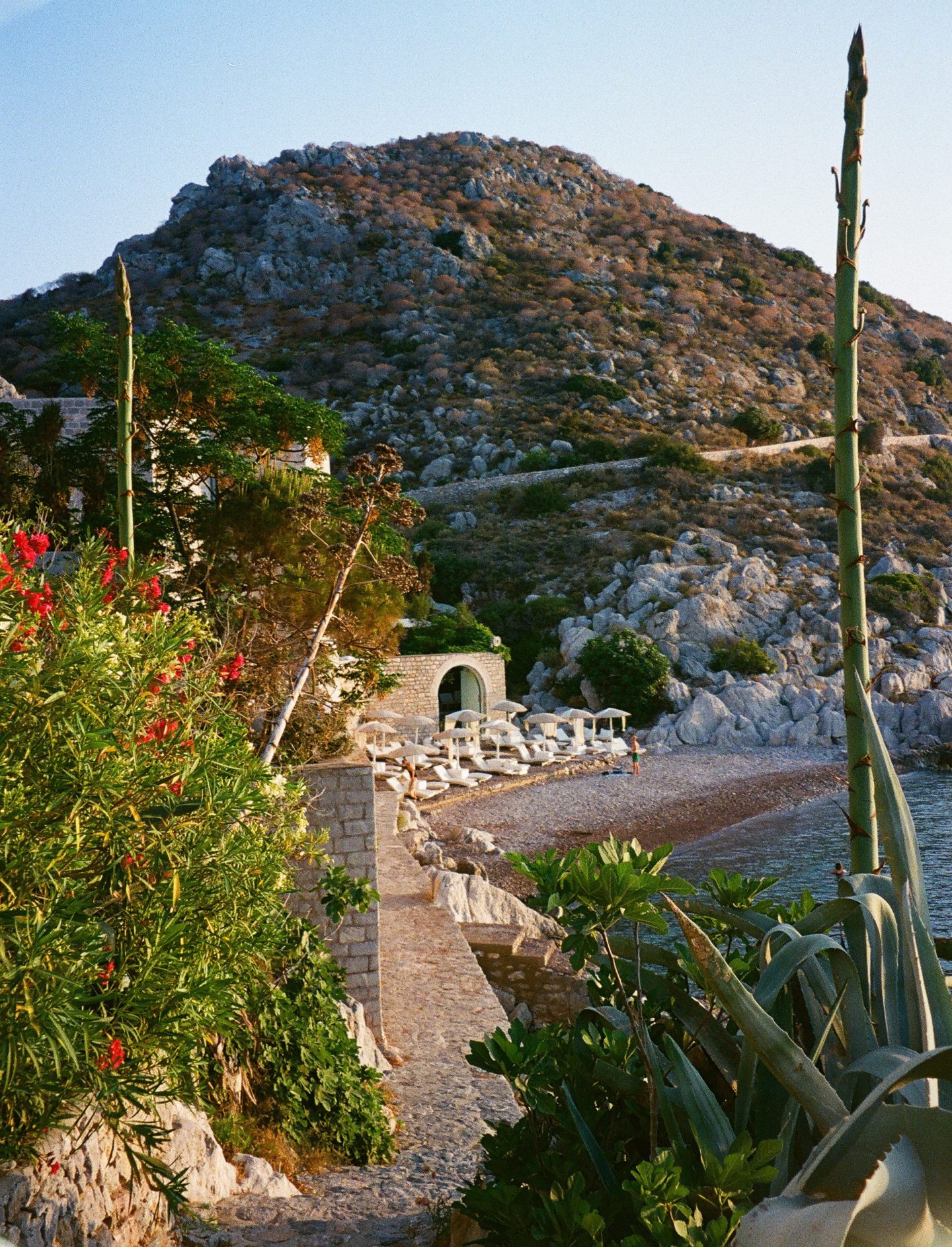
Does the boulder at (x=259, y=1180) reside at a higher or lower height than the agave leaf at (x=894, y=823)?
lower

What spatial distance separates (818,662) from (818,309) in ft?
151

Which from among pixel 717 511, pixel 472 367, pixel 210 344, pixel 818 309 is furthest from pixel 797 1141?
pixel 818 309

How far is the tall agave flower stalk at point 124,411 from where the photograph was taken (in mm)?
5262

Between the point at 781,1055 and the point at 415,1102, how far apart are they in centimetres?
550

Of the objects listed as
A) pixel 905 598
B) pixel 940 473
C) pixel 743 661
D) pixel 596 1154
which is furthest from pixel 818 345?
pixel 596 1154

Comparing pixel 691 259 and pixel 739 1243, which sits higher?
pixel 691 259

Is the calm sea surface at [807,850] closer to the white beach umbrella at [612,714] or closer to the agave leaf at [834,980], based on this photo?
the white beach umbrella at [612,714]

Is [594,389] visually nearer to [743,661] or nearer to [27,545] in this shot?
[743,661]

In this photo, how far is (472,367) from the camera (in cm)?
5428

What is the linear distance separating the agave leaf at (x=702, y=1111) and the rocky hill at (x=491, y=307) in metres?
44.3

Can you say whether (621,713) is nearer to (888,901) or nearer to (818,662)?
(818,662)

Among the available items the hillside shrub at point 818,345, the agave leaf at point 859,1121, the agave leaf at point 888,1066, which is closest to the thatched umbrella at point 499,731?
the agave leaf at point 888,1066

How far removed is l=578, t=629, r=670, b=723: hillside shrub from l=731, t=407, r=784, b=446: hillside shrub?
79.8ft

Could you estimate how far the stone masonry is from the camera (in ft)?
24.5
